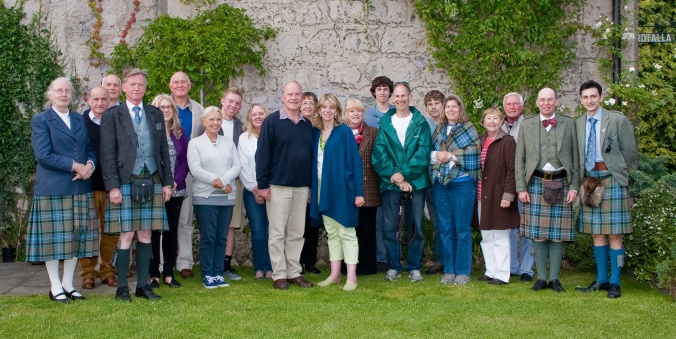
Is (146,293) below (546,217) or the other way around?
below

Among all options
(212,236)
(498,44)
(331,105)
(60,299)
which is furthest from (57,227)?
(498,44)

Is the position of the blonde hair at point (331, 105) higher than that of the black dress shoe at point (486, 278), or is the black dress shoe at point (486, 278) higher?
the blonde hair at point (331, 105)

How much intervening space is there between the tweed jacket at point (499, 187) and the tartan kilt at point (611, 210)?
703 mm

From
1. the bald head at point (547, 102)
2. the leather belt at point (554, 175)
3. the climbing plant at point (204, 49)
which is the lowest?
the leather belt at point (554, 175)

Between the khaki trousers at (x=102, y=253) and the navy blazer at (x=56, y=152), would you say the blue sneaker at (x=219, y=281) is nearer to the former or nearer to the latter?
the khaki trousers at (x=102, y=253)

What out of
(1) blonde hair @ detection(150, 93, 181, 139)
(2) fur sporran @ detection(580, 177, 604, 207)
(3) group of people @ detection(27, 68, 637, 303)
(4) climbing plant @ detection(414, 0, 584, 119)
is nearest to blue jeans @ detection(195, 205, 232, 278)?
(3) group of people @ detection(27, 68, 637, 303)

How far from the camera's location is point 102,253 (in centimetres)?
664

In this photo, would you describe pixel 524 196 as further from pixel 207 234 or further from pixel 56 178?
pixel 56 178

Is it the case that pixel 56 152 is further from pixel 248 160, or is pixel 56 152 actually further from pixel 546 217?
pixel 546 217

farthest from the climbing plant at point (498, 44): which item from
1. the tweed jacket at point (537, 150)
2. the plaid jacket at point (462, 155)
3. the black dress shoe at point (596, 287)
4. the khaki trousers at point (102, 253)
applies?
the khaki trousers at point (102, 253)

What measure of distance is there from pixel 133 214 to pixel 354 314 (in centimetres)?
181

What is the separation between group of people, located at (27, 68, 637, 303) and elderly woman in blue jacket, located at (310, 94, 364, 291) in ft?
0.04

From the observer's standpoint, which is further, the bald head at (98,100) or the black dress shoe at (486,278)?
the black dress shoe at (486,278)

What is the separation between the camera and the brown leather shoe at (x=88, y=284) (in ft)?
20.9
